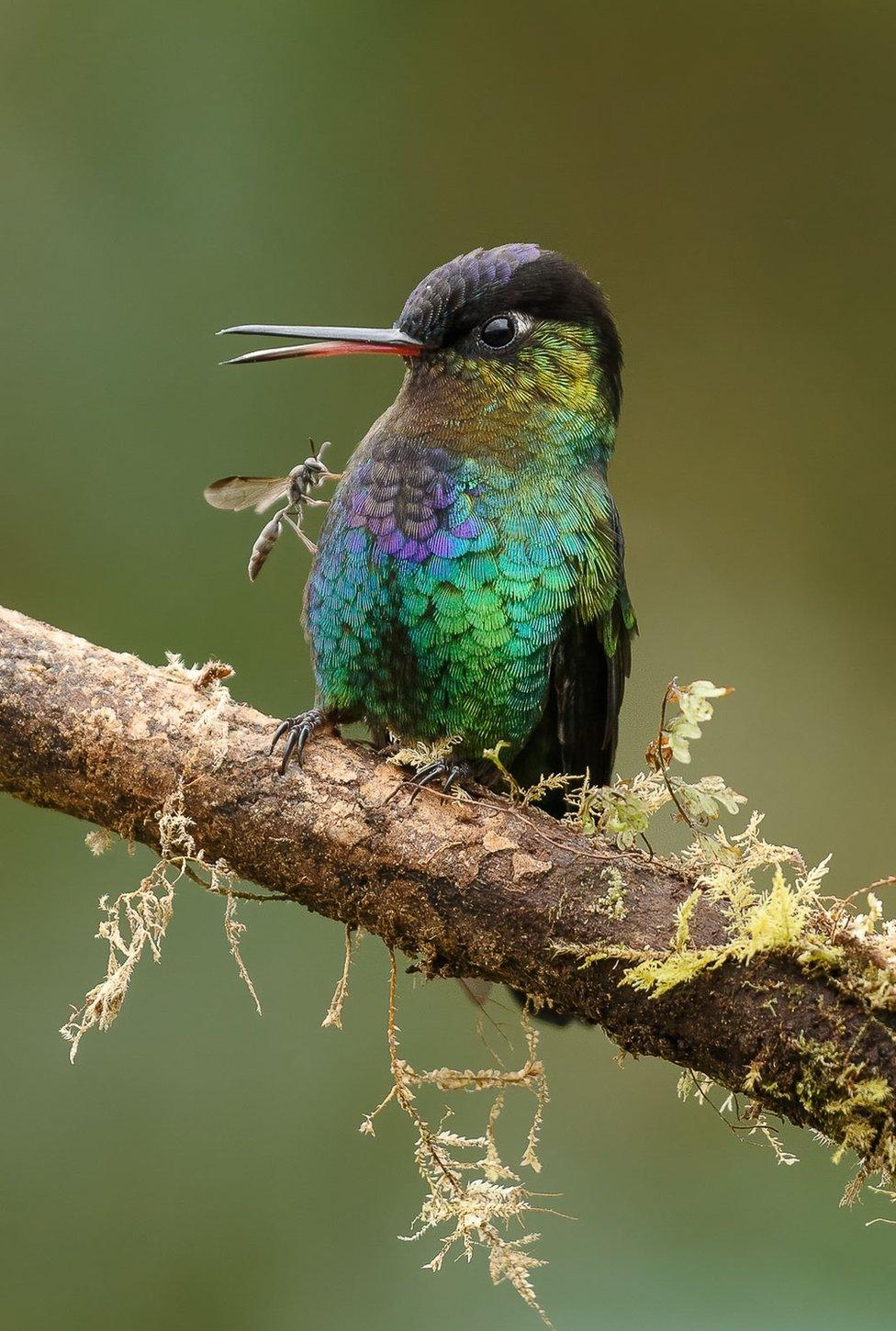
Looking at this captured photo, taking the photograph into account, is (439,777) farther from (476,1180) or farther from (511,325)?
(511,325)

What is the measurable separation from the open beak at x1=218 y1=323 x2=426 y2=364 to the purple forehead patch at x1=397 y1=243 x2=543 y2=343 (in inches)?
1.3

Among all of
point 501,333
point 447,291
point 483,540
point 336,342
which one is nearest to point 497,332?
point 501,333

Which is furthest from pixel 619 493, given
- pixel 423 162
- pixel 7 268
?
pixel 7 268

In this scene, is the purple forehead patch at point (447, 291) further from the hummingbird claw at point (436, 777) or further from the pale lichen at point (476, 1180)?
the pale lichen at point (476, 1180)

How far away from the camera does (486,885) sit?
216 centimetres

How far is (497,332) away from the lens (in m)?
2.93

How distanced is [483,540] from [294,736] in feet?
1.92

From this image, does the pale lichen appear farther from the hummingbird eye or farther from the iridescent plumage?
the hummingbird eye

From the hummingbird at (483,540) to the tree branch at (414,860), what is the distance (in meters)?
0.22

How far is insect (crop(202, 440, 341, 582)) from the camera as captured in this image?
3.00 metres

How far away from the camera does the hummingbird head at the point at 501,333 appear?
290cm

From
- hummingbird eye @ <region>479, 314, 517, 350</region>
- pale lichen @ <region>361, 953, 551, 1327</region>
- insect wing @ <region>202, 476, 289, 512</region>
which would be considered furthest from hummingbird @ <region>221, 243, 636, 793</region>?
pale lichen @ <region>361, 953, 551, 1327</region>

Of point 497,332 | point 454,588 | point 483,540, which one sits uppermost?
point 497,332

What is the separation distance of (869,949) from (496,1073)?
0.72 m
